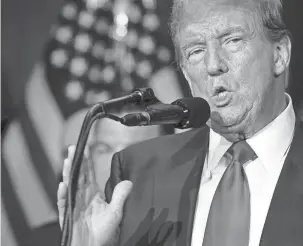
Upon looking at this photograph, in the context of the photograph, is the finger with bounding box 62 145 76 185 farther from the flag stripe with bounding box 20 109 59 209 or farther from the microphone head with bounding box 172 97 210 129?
the flag stripe with bounding box 20 109 59 209

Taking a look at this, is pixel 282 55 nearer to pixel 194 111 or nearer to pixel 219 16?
pixel 219 16

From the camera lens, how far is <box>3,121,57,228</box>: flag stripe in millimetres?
1625

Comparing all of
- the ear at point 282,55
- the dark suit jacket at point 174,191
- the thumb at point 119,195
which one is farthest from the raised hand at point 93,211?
the ear at point 282,55

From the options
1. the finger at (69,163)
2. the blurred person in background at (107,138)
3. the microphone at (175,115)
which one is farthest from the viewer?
the blurred person in background at (107,138)

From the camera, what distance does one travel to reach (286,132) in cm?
133

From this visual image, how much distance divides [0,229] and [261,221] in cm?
83

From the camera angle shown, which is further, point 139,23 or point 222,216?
point 139,23

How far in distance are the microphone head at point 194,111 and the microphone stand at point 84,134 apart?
76 mm

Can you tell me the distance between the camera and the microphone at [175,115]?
3.42 feet

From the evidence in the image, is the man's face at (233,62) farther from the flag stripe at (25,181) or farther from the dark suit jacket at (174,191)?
the flag stripe at (25,181)

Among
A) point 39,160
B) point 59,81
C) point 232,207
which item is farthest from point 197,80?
point 39,160

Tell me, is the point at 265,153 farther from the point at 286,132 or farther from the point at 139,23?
the point at 139,23

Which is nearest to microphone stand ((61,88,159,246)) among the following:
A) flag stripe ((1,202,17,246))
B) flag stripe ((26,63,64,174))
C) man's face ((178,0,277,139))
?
man's face ((178,0,277,139))

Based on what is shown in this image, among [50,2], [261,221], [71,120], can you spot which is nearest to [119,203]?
[261,221]
